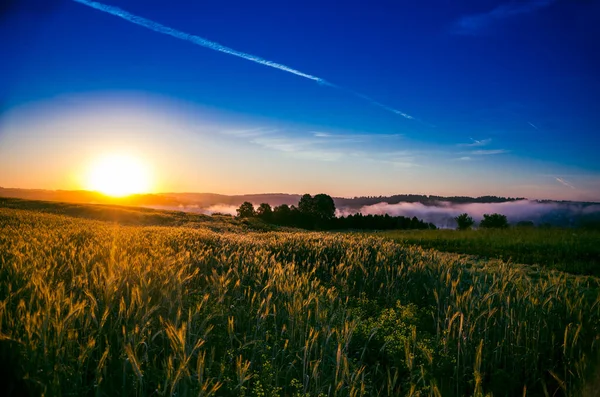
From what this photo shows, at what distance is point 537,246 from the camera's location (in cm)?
1645

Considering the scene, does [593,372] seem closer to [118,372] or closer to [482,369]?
[482,369]

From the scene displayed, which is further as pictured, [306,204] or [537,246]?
[306,204]

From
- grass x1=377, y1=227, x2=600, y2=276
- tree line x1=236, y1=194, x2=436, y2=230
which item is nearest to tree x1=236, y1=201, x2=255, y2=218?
tree line x1=236, y1=194, x2=436, y2=230

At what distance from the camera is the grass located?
13.6m

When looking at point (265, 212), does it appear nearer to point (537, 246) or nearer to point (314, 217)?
point (314, 217)

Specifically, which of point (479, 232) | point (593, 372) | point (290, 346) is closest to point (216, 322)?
point (290, 346)

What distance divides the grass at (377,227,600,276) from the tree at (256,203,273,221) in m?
44.3

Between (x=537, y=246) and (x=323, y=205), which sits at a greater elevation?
(x=323, y=205)

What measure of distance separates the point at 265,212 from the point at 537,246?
171ft

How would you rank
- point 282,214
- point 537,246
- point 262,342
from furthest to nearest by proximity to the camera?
point 282,214
point 537,246
point 262,342

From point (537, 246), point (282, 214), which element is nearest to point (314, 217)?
point (282, 214)

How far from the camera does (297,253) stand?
434 inches

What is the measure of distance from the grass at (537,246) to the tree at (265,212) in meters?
44.3

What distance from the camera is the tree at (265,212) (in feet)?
212
